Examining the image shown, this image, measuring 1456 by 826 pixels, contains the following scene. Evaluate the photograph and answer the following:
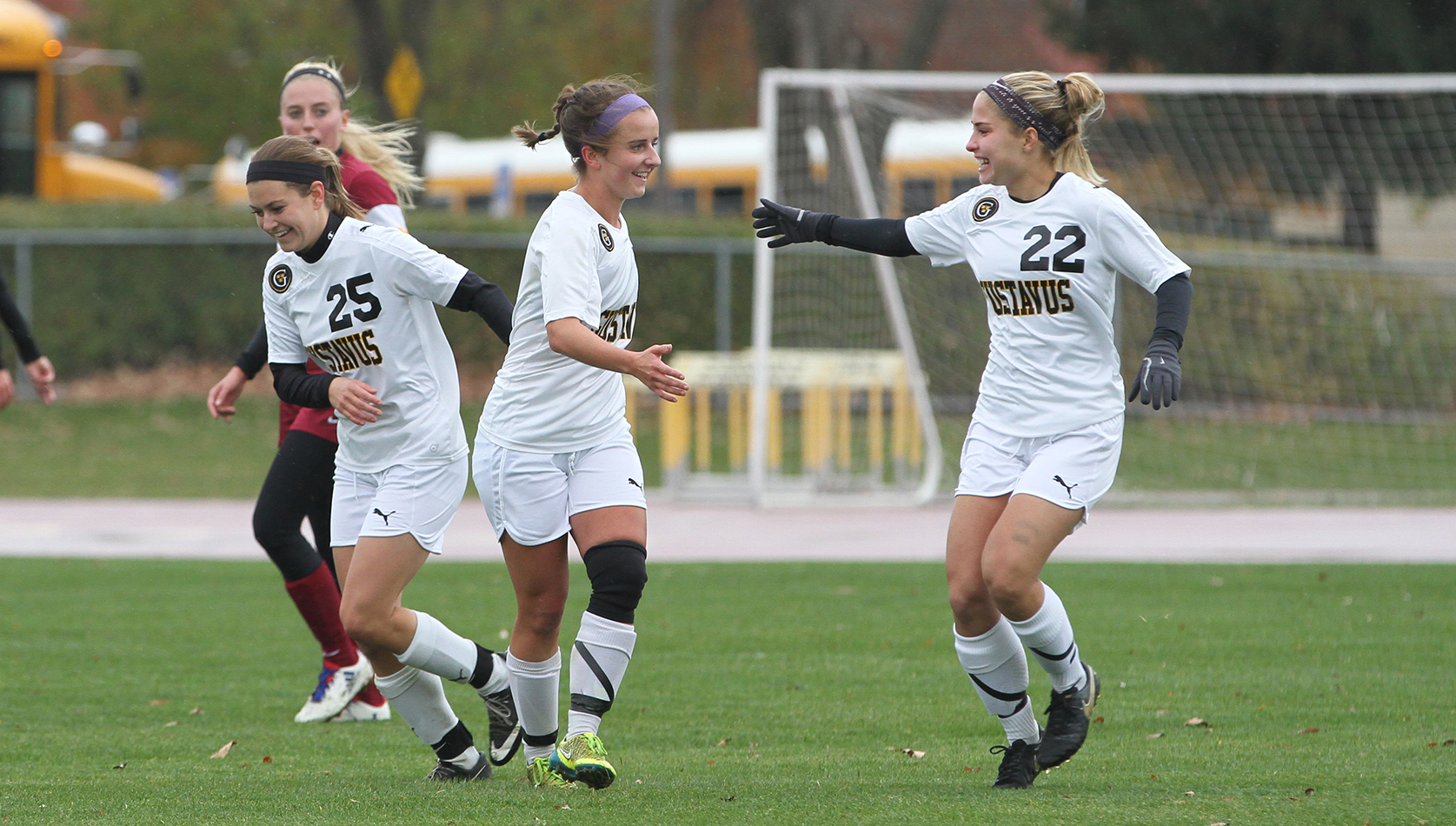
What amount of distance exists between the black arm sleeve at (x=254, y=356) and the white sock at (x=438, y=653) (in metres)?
1.63

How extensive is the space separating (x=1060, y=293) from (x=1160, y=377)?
1.56 feet

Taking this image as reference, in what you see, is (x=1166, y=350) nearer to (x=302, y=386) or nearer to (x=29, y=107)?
(x=302, y=386)

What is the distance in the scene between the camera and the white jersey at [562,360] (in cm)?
453

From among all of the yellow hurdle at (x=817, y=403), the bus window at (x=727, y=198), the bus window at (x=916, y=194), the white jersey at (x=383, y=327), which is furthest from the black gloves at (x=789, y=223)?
the bus window at (x=727, y=198)

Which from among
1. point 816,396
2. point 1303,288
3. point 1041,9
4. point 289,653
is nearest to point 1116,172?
point 1303,288

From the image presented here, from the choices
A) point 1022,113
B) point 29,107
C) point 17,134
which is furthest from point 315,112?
point 17,134

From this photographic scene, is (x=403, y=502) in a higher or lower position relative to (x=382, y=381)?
lower

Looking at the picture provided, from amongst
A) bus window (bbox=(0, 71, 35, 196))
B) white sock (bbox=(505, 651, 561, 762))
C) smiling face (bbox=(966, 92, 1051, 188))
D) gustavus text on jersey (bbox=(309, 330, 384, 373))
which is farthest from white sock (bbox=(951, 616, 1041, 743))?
bus window (bbox=(0, 71, 35, 196))

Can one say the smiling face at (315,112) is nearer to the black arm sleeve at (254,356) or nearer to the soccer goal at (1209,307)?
the black arm sleeve at (254,356)

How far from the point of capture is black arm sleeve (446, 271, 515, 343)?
4.66 metres

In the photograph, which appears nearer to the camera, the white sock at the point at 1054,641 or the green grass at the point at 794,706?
the green grass at the point at 794,706

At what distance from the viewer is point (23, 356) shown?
703 cm

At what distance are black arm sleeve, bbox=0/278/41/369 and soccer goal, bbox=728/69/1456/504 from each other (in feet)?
21.5

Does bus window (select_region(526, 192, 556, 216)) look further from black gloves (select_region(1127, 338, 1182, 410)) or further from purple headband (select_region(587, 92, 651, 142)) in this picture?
black gloves (select_region(1127, 338, 1182, 410))
